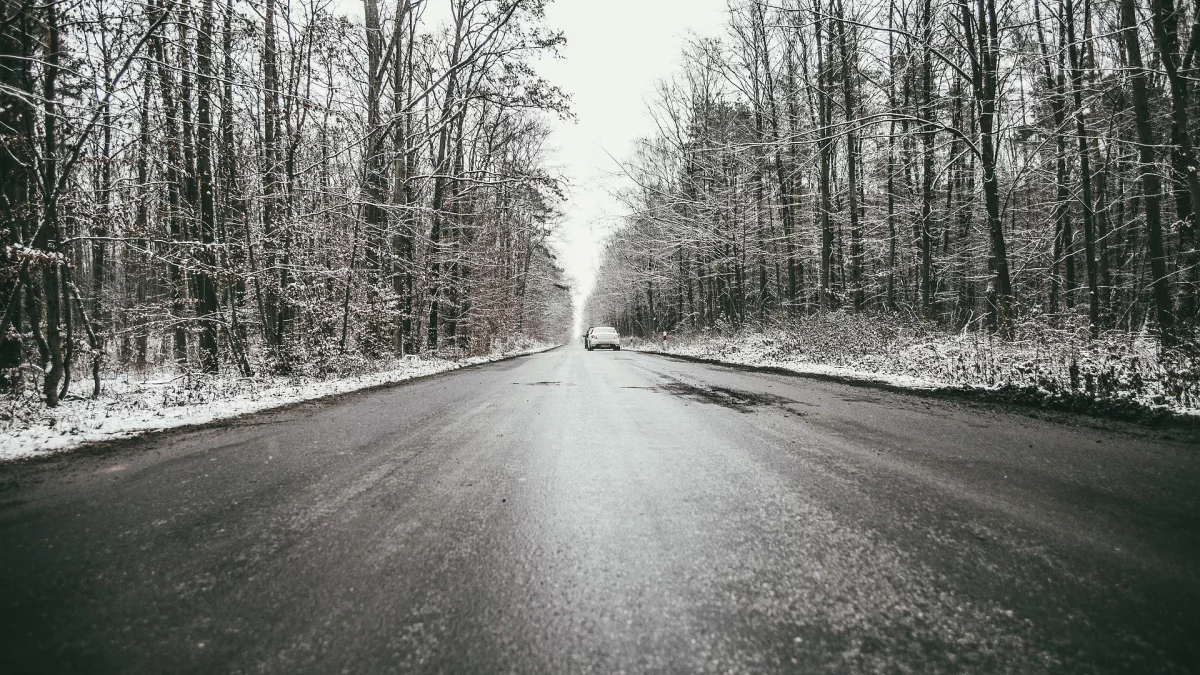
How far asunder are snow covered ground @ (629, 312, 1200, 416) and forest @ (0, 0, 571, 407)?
8.66 metres

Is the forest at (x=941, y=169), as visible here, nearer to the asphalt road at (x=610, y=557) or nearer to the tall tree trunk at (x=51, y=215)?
the asphalt road at (x=610, y=557)

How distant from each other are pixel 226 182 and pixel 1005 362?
14229mm

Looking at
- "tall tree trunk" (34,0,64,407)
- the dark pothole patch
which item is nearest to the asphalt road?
the dark pothole patch

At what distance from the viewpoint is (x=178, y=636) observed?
1409 millimetres

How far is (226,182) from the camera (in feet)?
29.8

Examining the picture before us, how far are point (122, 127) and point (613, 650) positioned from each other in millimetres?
8242

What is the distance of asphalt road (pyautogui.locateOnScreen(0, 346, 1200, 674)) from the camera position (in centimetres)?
134

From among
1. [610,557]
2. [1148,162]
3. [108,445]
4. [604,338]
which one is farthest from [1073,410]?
[604,338]

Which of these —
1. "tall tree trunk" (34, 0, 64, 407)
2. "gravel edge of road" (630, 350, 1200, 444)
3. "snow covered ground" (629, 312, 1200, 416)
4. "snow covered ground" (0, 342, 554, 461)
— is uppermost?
"tall tree trunk" (34, 0, 64, 407)

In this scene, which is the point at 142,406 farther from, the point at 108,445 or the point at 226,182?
the point at 226,182

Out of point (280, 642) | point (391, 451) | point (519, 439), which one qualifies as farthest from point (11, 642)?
point (519, 439)

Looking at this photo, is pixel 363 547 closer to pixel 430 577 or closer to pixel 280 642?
pixel 430 577

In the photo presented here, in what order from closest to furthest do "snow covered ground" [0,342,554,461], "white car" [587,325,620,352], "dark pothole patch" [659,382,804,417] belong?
1. "snow covered ground" [0,342,554,461]
2. "dark pothole patch" [659,382,804,417]
3. "white car" [587,325,620,352]

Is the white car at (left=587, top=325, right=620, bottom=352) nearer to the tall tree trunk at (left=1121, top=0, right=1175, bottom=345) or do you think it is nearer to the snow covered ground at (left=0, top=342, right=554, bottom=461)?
the snow covered ground at (left=0, top=342, right=554, bottom=461)
